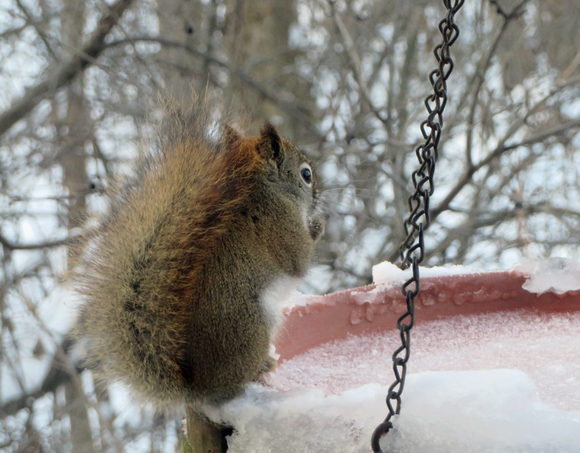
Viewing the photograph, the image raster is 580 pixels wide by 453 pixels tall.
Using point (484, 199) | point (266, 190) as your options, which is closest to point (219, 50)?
point (484, 199)

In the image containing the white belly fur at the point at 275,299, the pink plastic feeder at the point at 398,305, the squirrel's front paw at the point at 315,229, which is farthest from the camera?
the squirrel's front paw at the point at 315,229

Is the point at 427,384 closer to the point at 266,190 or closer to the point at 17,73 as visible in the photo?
the point at 266,190

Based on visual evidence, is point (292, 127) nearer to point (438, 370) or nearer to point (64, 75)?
point (64, 75)

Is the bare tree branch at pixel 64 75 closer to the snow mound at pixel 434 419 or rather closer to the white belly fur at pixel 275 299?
the white belly fur at pixel 275 299

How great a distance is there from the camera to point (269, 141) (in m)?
1.30

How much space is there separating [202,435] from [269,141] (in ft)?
2.13

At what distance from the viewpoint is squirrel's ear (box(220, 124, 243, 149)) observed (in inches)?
45.2

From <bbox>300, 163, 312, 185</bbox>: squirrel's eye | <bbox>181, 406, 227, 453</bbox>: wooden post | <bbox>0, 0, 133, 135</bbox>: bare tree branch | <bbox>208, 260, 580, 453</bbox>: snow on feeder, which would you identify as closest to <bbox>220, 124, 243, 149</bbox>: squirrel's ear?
<bbox>300, 163, 312, 185</bbox>: squirrel's eye

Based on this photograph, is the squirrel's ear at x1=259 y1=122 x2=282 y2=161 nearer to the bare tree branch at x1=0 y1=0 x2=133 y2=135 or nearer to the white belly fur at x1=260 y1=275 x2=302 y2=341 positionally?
the white belly fur at x1=260 y1=275 x2=302 y2=341

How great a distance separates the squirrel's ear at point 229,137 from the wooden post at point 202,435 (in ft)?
1.64

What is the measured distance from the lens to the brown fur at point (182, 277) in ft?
3.18

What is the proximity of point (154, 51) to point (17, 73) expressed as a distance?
0.70 m

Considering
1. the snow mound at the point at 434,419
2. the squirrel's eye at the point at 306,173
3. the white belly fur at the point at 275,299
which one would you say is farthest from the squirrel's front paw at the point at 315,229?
the snow mound at the point at 434,419

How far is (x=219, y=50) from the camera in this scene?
3.18m
